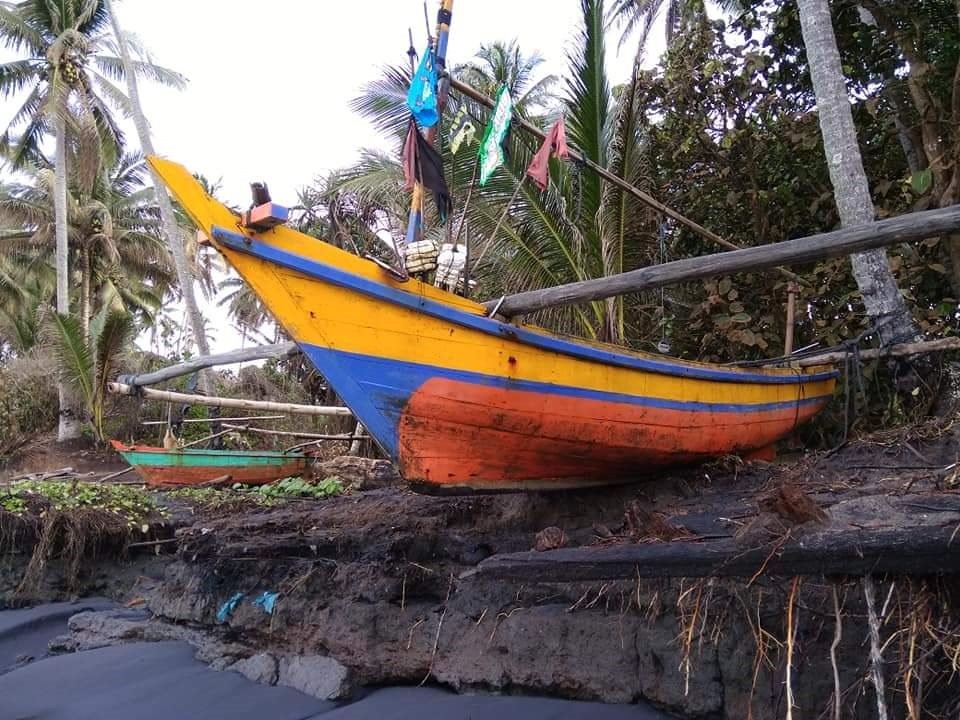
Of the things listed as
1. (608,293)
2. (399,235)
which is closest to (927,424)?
(608,293)

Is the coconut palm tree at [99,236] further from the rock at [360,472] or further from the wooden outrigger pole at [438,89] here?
the wooden outrigger pole at [438,89]

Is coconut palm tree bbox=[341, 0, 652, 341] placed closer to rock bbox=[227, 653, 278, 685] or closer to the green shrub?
rock bbox=[227, 653, 278, 685]

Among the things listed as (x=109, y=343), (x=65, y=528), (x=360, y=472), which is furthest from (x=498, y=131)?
(x=109, y=343)

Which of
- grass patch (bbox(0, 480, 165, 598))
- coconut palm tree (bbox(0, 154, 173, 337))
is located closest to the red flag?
grass patch (bbox(0, 480, 165, 598))

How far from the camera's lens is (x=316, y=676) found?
4.11m

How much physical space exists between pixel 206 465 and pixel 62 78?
13902 millimetres

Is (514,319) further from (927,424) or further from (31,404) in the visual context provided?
(31,404)

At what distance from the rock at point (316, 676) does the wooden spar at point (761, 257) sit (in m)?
2.33

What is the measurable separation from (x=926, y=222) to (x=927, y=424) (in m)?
2.15

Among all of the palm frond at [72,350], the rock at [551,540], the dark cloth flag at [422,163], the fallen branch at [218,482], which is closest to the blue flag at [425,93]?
the dark cloth flag at [422,163]

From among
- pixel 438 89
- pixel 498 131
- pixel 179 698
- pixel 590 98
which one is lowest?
pixel 179 698

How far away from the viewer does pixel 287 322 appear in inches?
153

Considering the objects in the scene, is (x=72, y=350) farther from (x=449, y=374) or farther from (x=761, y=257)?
(x=761, y=257)

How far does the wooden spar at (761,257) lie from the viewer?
3498mm
